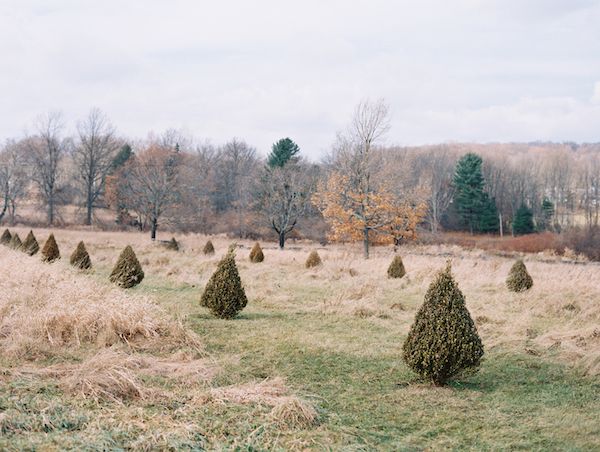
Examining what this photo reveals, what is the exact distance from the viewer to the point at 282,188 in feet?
128

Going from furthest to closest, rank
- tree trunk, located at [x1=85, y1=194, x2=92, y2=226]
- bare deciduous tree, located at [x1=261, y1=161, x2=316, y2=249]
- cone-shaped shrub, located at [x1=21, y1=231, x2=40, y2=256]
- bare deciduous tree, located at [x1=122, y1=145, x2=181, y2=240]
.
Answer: tree trunk, located at [x1=85, y1=194, x2=92, y2=226] < bare deciduous tree, located at [x1=122, y1=145, x2=181, y2=240] < bare deciduous tree, located at [x1=261, y1=161, x2=316, y2=249] < cone-shaped shrub, located at [x1=21, y1=231, x2=40, y2=256]

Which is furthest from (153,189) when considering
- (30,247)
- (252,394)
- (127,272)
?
(252,394)

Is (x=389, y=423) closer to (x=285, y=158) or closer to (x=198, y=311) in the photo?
(x=198, y=311)

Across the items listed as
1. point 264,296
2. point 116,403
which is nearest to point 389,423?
point 116,403

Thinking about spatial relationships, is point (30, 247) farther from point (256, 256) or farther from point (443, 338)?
point (443, 338)

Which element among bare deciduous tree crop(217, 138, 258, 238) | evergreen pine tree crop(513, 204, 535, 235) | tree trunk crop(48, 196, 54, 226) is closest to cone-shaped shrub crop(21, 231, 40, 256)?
bare deciduous tree crop(217, 138, 258, 238)

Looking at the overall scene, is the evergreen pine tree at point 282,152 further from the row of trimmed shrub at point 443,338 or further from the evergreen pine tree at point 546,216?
the row of trimmed shrub at point 443,338

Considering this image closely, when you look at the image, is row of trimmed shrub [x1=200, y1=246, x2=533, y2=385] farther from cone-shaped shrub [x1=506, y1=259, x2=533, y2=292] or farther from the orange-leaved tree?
the orange-leaved tree

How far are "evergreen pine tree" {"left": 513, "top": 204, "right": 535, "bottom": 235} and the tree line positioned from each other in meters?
0.09

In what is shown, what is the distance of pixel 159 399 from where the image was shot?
5.30m

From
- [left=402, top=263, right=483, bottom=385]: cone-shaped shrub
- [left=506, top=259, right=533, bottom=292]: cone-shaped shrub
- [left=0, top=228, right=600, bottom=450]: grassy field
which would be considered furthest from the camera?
[left=506, top=259, right=533, bottom=292]: cone-shaped shrub

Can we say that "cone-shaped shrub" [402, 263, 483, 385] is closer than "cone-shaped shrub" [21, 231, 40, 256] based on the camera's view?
Yes

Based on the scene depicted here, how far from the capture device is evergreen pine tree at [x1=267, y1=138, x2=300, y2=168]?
47.9 m

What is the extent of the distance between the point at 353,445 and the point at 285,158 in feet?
145
